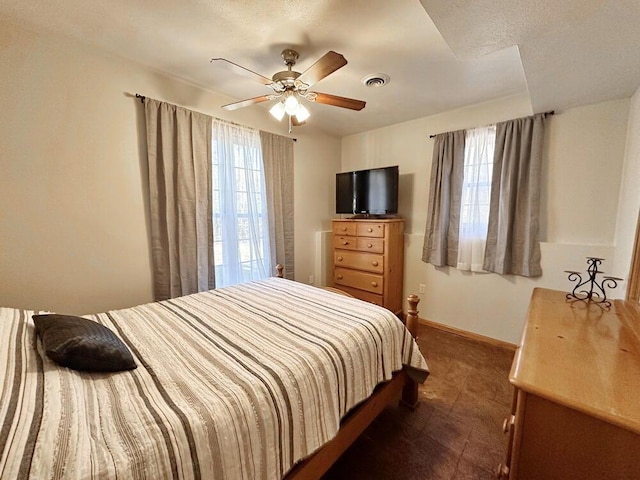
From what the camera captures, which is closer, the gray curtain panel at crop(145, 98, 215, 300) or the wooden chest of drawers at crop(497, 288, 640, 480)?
the wooden chest of drawers at crop(497, 288, 640, 480)

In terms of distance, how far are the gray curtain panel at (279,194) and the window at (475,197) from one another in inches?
79.8

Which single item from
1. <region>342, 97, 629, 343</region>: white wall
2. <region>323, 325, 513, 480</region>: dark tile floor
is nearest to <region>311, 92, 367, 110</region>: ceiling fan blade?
<region>342, 97, 629, 343</region>: white wall

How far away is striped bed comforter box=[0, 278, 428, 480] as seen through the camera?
66 centimetres

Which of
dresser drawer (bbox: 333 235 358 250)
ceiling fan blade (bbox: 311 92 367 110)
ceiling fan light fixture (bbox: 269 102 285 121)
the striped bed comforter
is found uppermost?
ceiling fan blade (bbox: 311 92 367 110)

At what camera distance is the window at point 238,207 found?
8.59ft

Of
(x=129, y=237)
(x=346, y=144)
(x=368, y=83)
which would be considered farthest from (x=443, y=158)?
(x=129, y=237)

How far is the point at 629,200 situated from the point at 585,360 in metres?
1.80

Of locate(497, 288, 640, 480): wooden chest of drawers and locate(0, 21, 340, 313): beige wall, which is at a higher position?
locate(0, 21, 340, 313): beige wall

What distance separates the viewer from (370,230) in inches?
122

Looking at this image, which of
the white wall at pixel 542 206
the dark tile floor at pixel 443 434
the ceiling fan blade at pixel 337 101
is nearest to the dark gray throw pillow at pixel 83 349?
the dark tile floor at pixel 443 434

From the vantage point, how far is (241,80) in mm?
2293

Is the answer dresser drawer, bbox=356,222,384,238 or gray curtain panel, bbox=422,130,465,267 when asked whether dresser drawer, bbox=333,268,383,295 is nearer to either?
dresser drawer, bbox=356,222,384,238

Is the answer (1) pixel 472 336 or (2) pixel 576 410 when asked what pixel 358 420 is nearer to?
(2) pixel 576 410

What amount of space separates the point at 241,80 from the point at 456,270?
118 inches
